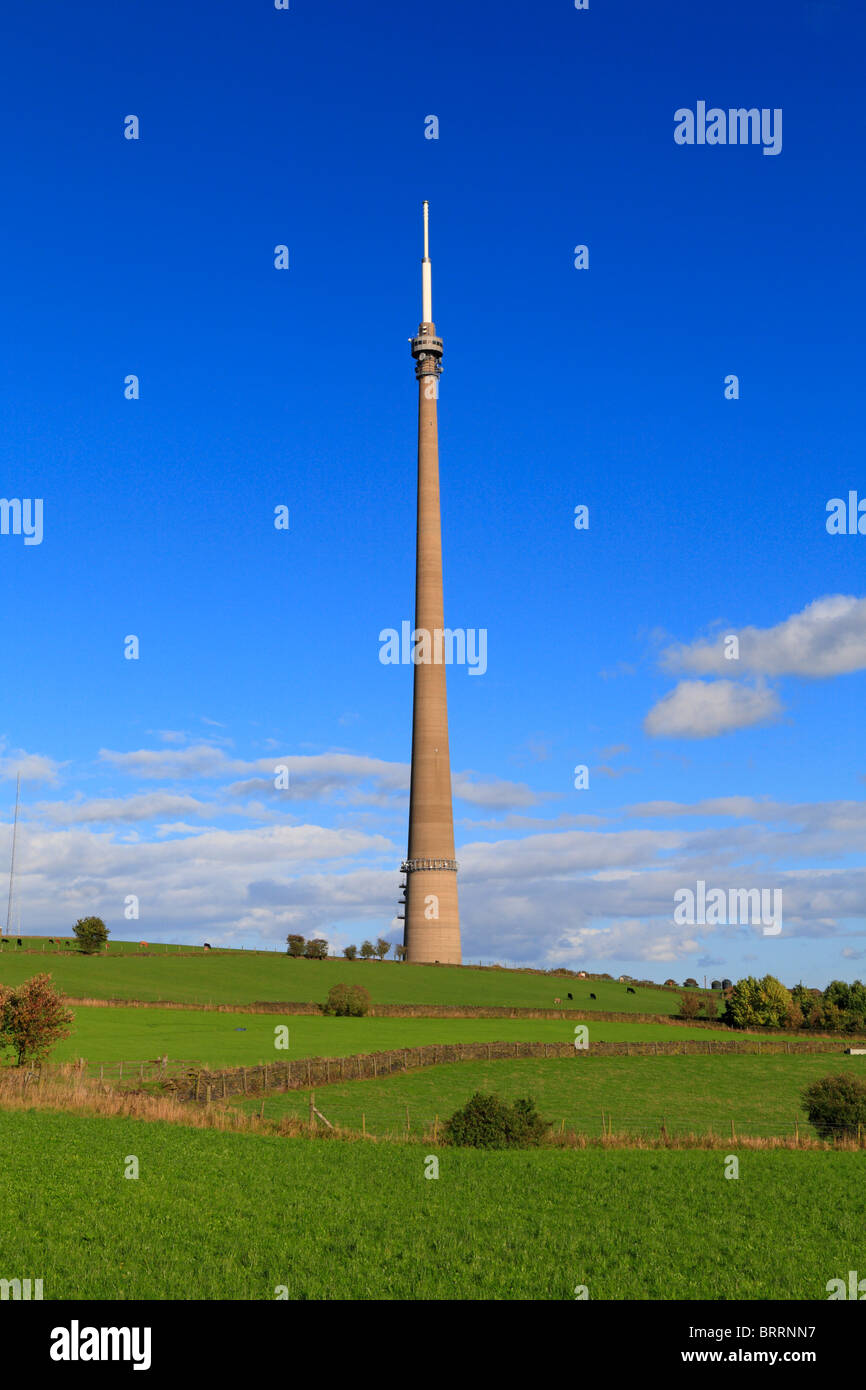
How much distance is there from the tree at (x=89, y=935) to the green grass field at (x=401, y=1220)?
8640 centimetres

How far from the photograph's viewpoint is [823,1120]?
47.9m

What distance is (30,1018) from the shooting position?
4956 centimetres

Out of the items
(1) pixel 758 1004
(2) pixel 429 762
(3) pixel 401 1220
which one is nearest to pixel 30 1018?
(3) pixel 401 1220

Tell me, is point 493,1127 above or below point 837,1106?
above

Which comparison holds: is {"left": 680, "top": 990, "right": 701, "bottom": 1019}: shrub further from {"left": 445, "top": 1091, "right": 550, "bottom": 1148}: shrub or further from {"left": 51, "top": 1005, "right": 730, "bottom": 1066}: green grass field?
{"left": 445, "top": 1091, "right": 550, "bottom": 1148}: shrub

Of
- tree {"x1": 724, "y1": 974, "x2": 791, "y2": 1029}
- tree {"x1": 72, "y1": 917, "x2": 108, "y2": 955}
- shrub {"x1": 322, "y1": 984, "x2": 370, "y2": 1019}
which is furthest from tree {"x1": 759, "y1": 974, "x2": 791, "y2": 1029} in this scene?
tree {"x1": 72, "y1": 917, "x2": 108, "y2": 955}

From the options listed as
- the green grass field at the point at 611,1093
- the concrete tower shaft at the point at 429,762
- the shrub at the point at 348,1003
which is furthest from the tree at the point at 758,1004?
the shrub at the point at 348,1003

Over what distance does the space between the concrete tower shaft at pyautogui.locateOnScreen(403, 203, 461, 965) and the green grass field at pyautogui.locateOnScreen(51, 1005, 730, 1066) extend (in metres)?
24.6

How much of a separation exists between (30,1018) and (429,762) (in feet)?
223

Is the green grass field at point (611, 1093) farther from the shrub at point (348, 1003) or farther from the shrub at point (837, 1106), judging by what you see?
the shrub at point (348, 1003)

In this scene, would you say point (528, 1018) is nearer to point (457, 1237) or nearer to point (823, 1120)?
point (823, 1120)

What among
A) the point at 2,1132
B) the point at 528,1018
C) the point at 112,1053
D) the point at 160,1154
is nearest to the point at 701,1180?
the point at 160,1154

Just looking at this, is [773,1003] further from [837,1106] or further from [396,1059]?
[837,1106]
